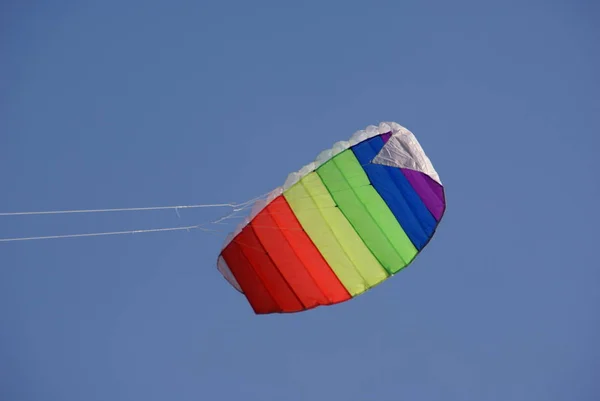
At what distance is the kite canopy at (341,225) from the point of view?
10562 mm

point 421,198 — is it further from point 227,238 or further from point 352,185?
point 227,238

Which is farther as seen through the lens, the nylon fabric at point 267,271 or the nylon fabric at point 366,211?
the nylon fabric at point 366,211

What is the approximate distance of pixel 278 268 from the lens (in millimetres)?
10562

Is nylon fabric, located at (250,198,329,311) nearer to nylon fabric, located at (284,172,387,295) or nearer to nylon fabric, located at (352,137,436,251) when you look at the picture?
nylon fabric, located at (284,172,387,295)

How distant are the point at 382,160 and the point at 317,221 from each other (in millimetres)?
1152

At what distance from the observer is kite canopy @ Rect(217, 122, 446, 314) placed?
10562mm

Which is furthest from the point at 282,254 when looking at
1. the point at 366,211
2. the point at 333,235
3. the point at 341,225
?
the point at 366,211

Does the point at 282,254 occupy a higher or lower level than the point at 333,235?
higher

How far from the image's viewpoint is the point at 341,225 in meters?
10.7

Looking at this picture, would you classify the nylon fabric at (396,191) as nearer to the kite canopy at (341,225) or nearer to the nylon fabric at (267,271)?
the kite canopy at (341,225)

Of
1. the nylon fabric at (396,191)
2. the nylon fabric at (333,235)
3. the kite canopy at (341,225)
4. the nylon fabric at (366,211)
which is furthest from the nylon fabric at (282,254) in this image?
the nylon fabric at (396,191)

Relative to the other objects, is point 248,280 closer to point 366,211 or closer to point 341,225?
point 341,225

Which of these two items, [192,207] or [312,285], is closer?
[192,207]

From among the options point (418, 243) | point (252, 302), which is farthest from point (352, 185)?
point (252, 302)
